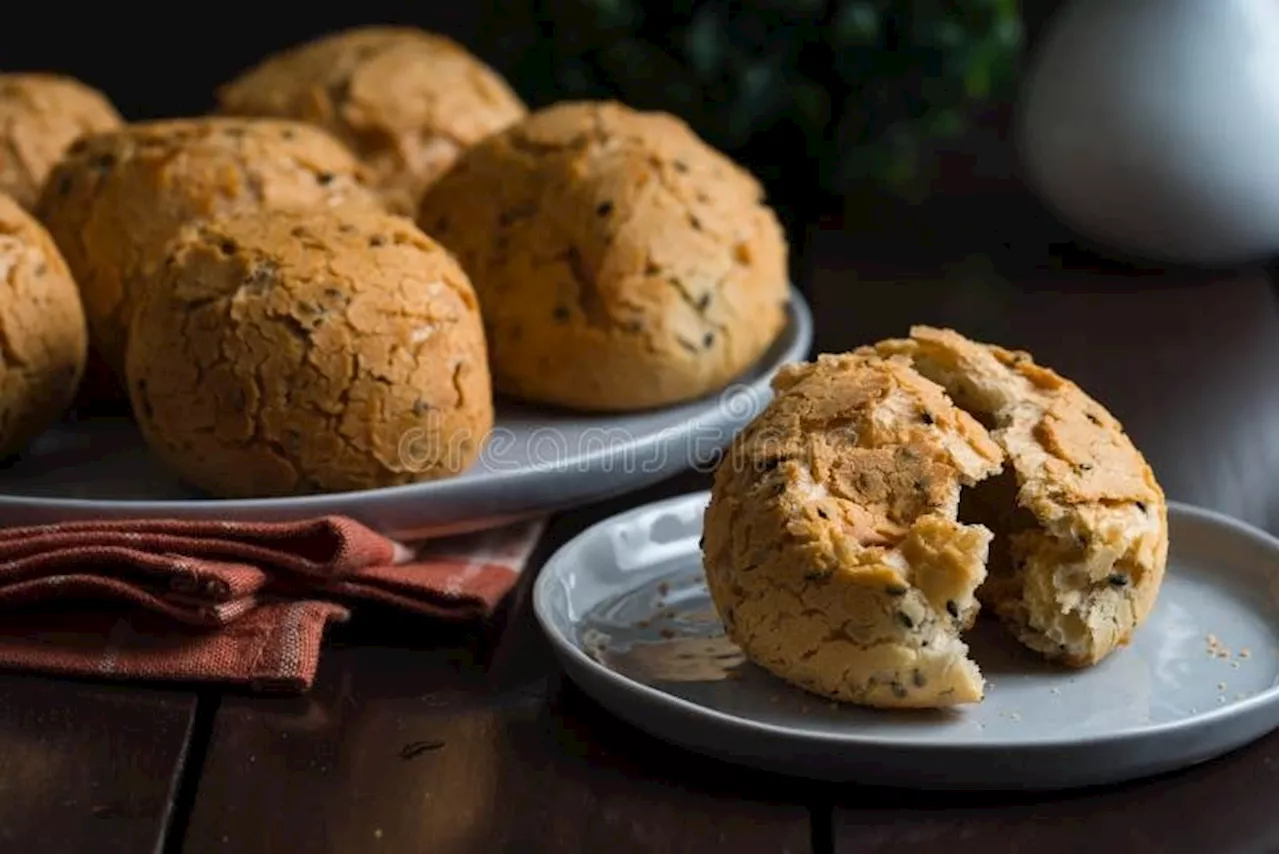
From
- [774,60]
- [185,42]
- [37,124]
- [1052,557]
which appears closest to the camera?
[1052,557]

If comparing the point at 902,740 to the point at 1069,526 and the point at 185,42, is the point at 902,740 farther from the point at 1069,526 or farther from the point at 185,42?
the point at 185,42

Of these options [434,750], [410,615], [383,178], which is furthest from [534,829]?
[383,178]

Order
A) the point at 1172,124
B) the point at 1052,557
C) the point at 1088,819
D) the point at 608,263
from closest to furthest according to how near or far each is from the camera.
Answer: the point at 1088,819, the point at 1052,557, the point at 608,263, the point at 1172,124

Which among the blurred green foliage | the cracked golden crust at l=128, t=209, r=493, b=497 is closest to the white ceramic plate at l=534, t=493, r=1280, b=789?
the cracked golden crust at l=128, t=209, r=493, b=497

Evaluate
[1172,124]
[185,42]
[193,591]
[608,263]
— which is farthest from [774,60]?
[193,591]

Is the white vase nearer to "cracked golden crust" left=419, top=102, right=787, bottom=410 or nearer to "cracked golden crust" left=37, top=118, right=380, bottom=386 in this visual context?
"cracked golden crust" left=419, top=102, right=787, bottom=410

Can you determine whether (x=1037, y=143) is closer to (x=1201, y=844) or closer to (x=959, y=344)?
(x=959, y=344)

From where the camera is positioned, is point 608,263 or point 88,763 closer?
point 88,763

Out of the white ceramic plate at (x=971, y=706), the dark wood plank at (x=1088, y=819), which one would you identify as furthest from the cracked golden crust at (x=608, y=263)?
the dark wood plank at (x=1088, y=819)
